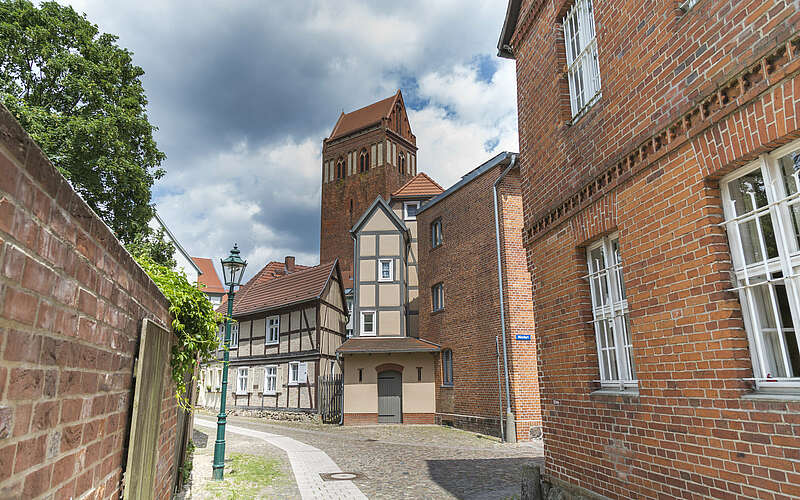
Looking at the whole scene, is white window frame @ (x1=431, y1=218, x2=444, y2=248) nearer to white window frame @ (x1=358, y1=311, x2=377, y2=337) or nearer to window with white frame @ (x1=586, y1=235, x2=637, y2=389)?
white window frame @ (x1=358, y1=311, x2=377, y2=337)

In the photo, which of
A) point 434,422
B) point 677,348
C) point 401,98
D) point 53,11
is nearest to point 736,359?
point 677,348

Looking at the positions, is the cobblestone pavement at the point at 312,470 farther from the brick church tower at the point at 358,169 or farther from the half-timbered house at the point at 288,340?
the brick church tower at the point at 358,169

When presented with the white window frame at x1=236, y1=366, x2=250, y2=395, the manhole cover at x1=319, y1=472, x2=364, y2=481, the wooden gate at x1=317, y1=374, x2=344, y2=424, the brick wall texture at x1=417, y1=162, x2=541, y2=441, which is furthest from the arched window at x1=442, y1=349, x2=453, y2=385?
the white window frame at x1=236, y1=366, x2=250, y2=395

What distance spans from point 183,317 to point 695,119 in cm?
538

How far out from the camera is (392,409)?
21656mm

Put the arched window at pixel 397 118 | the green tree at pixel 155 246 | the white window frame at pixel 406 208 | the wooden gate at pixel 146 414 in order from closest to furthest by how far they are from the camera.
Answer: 1. the wooden gate at pixel 146 414
2. the green tree at pixel 155 246
3. the white window frame at pixel 406 208
4. the arched window at pixel 397 118

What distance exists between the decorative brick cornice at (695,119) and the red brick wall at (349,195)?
38.9 metres

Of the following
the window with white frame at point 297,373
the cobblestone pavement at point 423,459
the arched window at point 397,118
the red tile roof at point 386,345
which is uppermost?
the arched window at point 397,118

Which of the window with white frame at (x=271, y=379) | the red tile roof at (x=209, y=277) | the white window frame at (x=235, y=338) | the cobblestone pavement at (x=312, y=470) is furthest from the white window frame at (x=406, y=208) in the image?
the red tile roof at (x=209, y=277)

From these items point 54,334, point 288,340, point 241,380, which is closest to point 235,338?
point 241,380

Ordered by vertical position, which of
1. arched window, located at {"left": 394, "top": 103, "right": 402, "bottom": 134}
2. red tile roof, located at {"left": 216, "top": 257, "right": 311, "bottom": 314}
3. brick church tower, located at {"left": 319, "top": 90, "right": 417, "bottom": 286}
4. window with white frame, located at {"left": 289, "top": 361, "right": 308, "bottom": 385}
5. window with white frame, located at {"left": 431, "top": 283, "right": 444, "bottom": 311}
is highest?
arched window, located at {"left": 394, "top": 103, "right": 402, "bottom": 134}

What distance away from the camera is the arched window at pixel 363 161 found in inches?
1857

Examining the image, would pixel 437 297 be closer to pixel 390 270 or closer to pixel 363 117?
pixel 390 270

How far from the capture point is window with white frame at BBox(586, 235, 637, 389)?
5.64 meters
